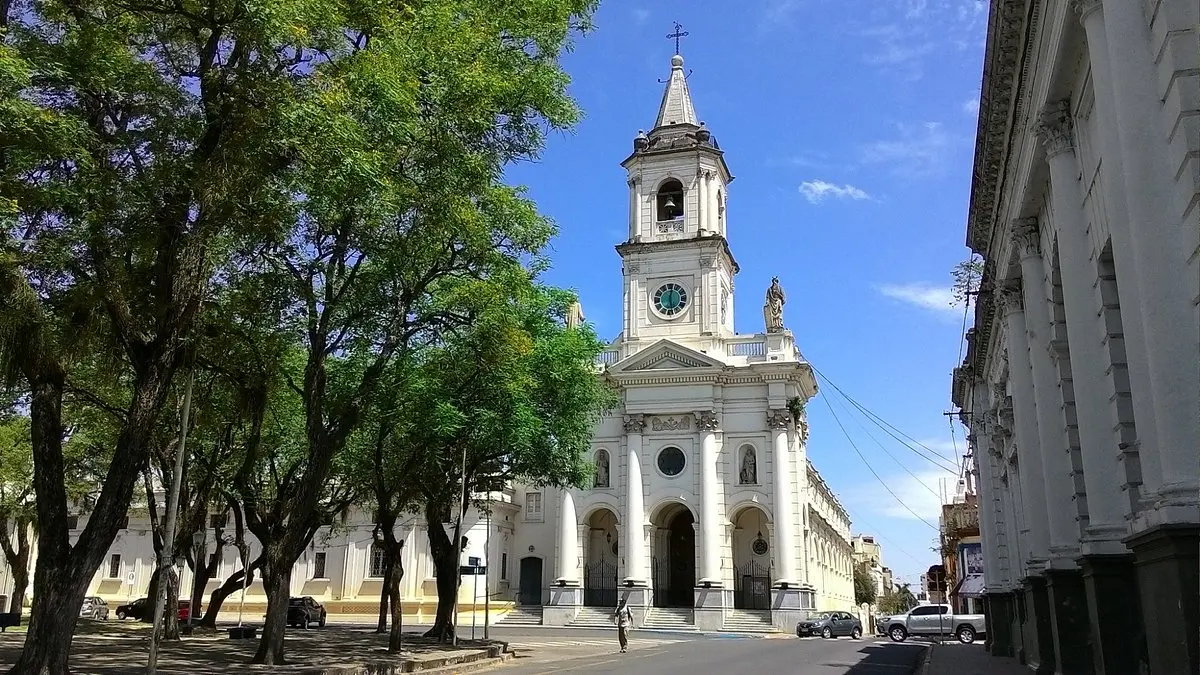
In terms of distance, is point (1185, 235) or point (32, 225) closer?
point (1185, 235)

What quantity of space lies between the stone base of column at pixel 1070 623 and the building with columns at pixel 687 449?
29.2 m

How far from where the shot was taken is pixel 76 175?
11828 millimetres

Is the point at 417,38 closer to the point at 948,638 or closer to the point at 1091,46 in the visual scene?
the point at 1091,46

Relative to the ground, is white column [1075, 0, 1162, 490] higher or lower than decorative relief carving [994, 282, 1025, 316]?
lower

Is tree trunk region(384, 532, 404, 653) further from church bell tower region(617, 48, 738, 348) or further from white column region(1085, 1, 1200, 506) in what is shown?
church bell tower region(617, 48, 738, 348)

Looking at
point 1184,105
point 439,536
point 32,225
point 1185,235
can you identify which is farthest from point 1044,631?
point 32,225

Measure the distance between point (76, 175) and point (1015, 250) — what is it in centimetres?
1523

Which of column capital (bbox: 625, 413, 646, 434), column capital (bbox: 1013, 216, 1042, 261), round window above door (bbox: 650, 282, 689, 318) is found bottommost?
column capital (bbox: 1013, 216, 1042, 261)

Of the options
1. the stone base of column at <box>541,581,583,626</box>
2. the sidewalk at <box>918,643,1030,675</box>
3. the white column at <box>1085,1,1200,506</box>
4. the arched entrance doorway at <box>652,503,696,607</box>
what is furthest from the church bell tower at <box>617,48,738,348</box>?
the white column at <box>1085,1,1200,506</box>

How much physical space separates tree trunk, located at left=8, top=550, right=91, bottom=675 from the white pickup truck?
3333cm

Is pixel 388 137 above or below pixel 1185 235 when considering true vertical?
above

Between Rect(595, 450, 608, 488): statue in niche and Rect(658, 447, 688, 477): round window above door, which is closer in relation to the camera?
Rect(658, 447, 688, 477): round window above door

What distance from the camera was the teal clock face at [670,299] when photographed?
4797cm

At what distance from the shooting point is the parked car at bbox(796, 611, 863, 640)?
39062 millimetres
